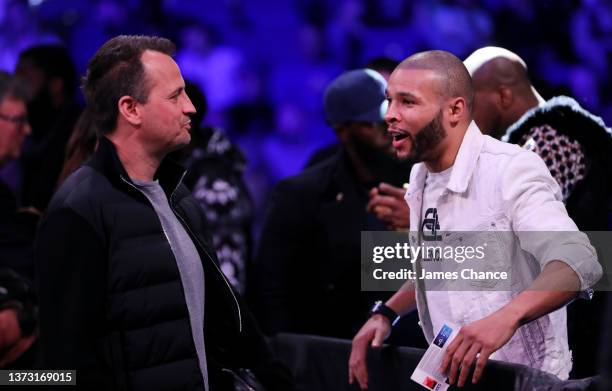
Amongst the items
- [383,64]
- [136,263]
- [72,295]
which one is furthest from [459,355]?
[383,64]

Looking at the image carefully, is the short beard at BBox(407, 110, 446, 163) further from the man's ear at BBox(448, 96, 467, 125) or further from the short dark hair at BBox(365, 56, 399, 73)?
the short dark hair at BBox(365, 56, 399, 73)

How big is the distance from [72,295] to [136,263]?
21cm

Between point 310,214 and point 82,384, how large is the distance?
2096 millimetres

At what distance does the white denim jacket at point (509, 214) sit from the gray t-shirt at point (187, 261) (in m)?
0.79

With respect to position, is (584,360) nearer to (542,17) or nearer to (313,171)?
(313,171)

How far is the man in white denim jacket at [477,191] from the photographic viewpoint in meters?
2.97

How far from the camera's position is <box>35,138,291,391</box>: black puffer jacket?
9.61ft

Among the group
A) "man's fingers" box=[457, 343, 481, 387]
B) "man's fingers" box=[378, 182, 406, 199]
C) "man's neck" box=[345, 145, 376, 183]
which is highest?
"man's neck" box=[345, 145, 376, 183]

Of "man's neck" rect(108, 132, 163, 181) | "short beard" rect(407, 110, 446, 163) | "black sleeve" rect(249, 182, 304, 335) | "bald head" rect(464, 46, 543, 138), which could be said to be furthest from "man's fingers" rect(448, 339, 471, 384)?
"black sleeve" rect(249, 182, 304, 335)

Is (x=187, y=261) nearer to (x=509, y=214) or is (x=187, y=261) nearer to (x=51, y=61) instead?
(x=509, y=214)

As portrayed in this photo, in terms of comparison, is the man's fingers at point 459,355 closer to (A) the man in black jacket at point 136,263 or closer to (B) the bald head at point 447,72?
(A) the man in black jacket at point 136,263

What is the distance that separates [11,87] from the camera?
16.9 feet

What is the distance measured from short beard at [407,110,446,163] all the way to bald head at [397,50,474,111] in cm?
8

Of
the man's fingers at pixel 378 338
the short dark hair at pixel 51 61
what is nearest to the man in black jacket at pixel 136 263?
the man's fingers at pixel 378 338
